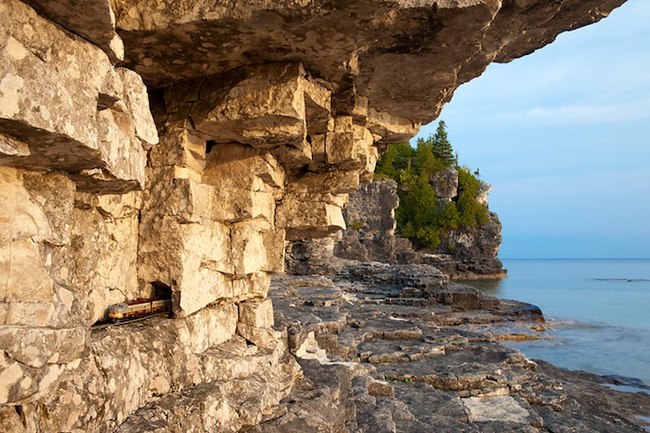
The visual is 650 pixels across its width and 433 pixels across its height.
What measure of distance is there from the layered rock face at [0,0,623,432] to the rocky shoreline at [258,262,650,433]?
97 centimetres

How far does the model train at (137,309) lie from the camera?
4973mm

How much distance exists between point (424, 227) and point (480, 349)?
52.0m

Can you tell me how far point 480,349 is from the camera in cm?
1431

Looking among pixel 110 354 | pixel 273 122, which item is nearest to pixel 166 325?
pixel 110 354

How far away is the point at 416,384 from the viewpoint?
11023 millimetres

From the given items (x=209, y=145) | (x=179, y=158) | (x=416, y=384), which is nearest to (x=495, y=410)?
(x=416, y=384)

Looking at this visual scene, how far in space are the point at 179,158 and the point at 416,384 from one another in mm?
7779

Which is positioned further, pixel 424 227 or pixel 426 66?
pixel 424 227

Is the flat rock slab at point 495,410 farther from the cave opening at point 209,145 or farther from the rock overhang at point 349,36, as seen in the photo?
the cave opening at point 209,145

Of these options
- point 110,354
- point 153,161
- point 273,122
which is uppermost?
point 273,122

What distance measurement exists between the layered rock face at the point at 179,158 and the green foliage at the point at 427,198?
5668 cm

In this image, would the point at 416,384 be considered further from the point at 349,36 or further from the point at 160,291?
the point at 349,36

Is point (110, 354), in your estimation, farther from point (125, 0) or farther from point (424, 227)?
point (424, 227)

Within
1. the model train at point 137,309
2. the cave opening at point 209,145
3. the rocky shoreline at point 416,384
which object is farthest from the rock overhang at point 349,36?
the rocky shoreline at point 416,384
